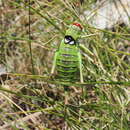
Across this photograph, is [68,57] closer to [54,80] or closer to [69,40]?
[69,40]

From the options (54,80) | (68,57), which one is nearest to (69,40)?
(68,57)

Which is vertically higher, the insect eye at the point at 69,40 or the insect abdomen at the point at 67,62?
the insect eye at the point at 69,40

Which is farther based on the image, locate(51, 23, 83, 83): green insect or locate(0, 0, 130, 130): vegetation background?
locate(0, 0, 130, 130): vegetation background

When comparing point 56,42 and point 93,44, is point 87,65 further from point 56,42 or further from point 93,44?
point 56,42

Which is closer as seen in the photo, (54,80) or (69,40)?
(69,40)

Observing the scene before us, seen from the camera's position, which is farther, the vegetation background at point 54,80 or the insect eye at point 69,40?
the vegetation background at point 54,80

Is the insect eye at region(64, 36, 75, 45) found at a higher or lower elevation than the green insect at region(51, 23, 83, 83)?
higher

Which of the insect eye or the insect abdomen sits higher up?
the insect eye

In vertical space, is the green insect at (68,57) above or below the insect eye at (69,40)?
below

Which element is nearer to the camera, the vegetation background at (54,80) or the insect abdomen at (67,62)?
the insect abdomen at (67,62)
